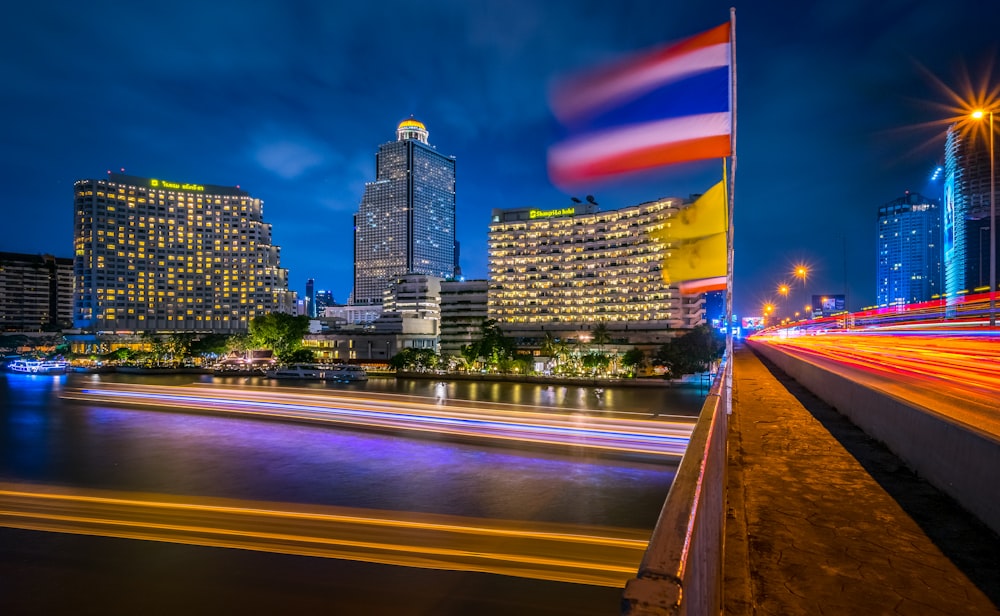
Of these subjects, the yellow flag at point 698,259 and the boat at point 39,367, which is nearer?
the yellow flag at point 698,259

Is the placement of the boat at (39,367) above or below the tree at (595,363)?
below

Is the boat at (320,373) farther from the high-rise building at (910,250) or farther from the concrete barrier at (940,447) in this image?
the high-rise building at (910,250)

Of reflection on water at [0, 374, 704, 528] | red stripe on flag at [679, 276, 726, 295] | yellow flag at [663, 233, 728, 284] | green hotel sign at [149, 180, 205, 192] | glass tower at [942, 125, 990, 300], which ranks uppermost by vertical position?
green hotel sign at [149, 180, 205, 192]

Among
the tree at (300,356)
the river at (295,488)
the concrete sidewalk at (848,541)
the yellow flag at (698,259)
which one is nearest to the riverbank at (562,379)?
the tree at (300,356)

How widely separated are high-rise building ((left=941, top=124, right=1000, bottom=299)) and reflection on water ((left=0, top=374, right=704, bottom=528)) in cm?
9774

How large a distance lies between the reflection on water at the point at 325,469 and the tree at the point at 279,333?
69997 mm

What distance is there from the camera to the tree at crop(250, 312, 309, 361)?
381 ft

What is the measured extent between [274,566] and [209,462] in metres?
16.6

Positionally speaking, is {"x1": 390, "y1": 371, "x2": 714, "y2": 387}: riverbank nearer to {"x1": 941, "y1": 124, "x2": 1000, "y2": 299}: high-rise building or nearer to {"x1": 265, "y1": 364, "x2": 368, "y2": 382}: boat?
{"x1": 265, "y1": 364, "x2": 368, "y2": 382}: boat

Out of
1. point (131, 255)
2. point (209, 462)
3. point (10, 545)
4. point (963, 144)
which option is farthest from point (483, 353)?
point (131, 255)

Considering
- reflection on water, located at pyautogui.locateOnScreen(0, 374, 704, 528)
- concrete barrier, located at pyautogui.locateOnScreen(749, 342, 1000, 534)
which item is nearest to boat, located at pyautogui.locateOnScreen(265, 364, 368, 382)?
reflection on water, located at pyautogui.locateOnScreen(0, 374, 704, 528)

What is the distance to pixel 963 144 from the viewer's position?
11375cm

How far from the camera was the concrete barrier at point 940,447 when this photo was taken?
500cm

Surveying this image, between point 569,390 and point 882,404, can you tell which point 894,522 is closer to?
point 882,404
